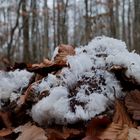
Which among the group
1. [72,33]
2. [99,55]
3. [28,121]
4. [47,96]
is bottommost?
[72,33]

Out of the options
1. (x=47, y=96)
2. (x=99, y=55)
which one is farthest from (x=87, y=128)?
(x=99, y=55)

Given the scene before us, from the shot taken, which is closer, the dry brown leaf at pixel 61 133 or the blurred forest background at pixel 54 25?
the dry brown leaf at pixel 61 133

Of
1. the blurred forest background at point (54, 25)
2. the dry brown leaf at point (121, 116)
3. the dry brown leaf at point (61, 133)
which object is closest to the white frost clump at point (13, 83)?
the dry brown leaf at point (61, 133)

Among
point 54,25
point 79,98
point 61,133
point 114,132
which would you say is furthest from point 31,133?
point 54,25

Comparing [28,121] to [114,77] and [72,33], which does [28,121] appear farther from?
[72,33]

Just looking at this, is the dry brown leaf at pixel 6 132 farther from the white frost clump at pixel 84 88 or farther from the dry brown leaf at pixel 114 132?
the dry brown leaf at pixel 114 132

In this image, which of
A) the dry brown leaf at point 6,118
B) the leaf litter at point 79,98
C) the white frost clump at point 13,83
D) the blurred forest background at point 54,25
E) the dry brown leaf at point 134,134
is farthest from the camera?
the blurred forest background at point 54,25
